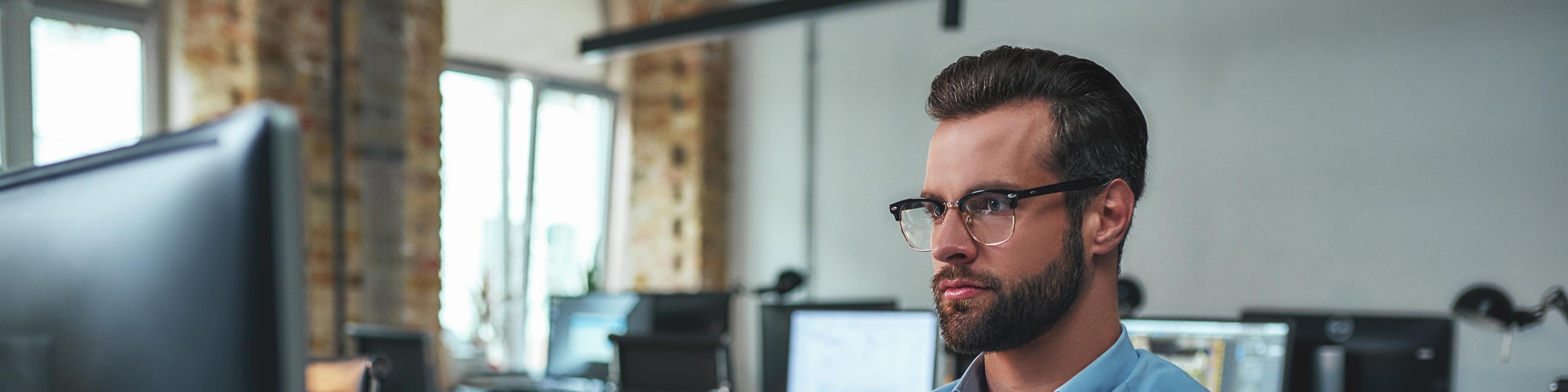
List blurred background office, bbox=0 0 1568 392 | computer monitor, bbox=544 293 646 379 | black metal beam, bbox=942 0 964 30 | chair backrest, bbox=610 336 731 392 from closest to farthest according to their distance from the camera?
black metal beam, bbox=942 0 964 30, chair backrest, bbox=610 336 731 392, computer monitor, bbox=544 293 646 379, blurred background office, bbox=0 0 1568 392

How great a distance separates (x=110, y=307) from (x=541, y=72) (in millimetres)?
6616

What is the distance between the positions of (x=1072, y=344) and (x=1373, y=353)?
239 cm

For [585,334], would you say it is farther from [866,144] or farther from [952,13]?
[866,144]

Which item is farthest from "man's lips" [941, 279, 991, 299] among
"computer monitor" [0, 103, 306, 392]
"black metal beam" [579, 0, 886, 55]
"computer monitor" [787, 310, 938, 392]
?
"black metal beam" [579, 0, 886, 55]

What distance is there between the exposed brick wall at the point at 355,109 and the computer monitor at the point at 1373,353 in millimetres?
4060

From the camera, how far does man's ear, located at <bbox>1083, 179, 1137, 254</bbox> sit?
1092 millimetres

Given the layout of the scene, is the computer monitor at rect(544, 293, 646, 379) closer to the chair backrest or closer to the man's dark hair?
the chair backrest

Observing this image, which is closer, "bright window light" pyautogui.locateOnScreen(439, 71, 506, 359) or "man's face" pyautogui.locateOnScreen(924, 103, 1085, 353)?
"man's face" pyautogui.locateOnScreen(924, 103, 1085, 353)

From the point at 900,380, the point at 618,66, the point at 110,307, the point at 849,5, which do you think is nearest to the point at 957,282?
the point at 110,307

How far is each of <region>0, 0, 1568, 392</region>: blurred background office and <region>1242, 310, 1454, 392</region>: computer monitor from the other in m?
0.73

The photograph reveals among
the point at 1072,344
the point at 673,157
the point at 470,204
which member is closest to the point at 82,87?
the point at 470,204

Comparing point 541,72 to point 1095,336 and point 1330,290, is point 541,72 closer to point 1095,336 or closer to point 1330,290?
point 1330,290

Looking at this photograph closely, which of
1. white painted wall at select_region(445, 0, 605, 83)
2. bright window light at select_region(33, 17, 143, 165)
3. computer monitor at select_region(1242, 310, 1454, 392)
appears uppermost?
white painted wall at select_region(445, 0, 605, 83)

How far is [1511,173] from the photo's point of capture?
480 centimetres
